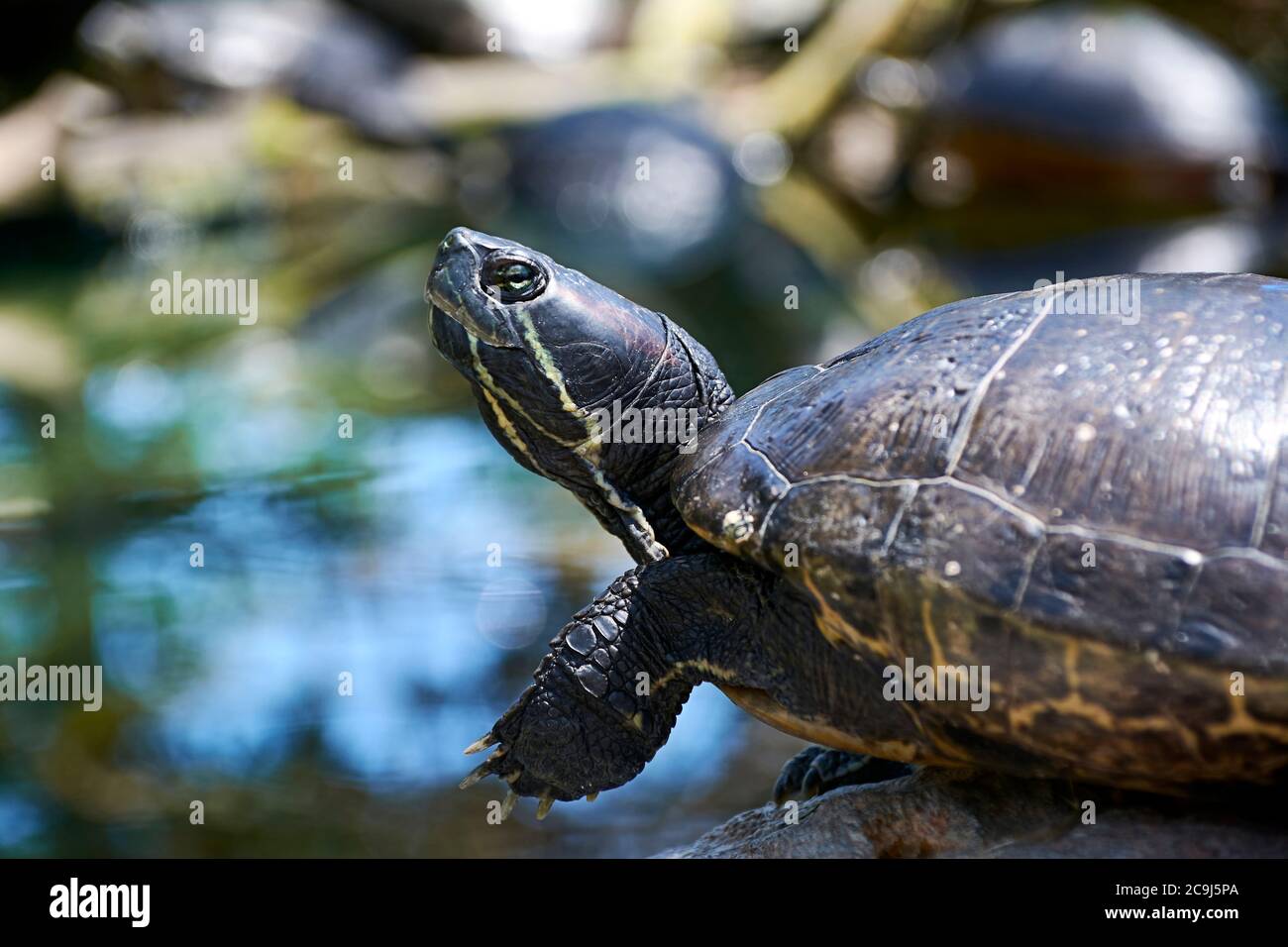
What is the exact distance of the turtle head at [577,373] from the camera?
10.5 ft

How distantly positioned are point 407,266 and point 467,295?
9086mm

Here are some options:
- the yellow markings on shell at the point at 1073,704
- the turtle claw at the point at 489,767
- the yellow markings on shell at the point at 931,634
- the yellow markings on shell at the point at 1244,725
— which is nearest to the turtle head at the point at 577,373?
the turtle claw at the point at 489,767

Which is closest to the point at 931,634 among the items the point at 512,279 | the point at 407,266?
the point at 512,279

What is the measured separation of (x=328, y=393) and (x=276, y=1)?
25.4 feet

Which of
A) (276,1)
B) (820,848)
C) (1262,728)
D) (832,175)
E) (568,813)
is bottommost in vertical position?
→ (568,813)

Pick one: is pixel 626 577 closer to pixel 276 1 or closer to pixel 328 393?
pixel 328 393

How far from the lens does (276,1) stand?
49.1ft

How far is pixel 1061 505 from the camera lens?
2.49 meters

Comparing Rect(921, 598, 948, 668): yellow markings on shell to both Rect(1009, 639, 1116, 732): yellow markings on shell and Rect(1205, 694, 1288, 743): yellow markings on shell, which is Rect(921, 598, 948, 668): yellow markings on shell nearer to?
Rect(1009, 639, 1116, 732): yellow markings on shell

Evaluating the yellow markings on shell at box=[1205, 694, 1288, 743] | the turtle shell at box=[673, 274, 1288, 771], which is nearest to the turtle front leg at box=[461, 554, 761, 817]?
the turtle shell at box=[673, 274, 1288, 771]

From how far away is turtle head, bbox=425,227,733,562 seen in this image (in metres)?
3.21

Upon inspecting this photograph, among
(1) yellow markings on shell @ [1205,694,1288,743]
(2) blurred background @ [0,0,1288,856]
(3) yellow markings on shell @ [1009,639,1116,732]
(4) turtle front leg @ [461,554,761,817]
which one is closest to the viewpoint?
(1) yellow markings on shell @ [1205,694,1288,743]

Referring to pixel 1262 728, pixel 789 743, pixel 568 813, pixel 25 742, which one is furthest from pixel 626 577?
pixel 25 742

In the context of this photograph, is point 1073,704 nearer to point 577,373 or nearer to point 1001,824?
point 1001,824
